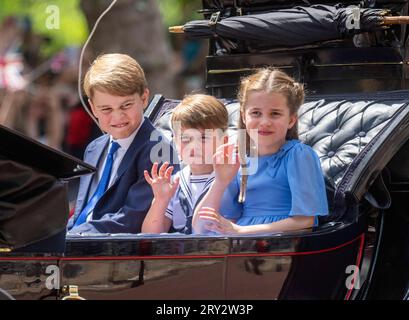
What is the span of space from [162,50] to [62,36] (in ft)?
8.14

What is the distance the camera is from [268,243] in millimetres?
3840

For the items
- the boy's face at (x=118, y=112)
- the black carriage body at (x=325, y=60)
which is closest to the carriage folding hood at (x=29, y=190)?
the boy's face at (x=118, y=112)

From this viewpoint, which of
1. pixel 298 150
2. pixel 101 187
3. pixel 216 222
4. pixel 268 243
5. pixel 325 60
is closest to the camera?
pixel 268 243

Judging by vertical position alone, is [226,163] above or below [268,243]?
above

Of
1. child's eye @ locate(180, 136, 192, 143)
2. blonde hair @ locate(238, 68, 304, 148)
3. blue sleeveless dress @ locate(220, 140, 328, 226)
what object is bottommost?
blue sleeveless dress @ locate(220, 140, 328, 226)

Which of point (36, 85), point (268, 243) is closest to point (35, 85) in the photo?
point (36, 85)

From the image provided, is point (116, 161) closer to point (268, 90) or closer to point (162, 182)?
point (162, 182)

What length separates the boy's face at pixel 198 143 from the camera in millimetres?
4191

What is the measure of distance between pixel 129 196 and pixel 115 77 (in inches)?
19.0

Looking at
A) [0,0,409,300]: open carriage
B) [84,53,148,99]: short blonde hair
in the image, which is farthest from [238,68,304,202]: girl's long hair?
[84,53,148,99]: short blonde hair

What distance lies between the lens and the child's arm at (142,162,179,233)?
4.12 meters

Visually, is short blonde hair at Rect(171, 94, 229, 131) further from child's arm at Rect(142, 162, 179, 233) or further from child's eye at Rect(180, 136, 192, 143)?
child's arm at Rect(142, 162, 179, 233)

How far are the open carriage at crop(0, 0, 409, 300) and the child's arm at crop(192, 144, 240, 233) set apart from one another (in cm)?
28
